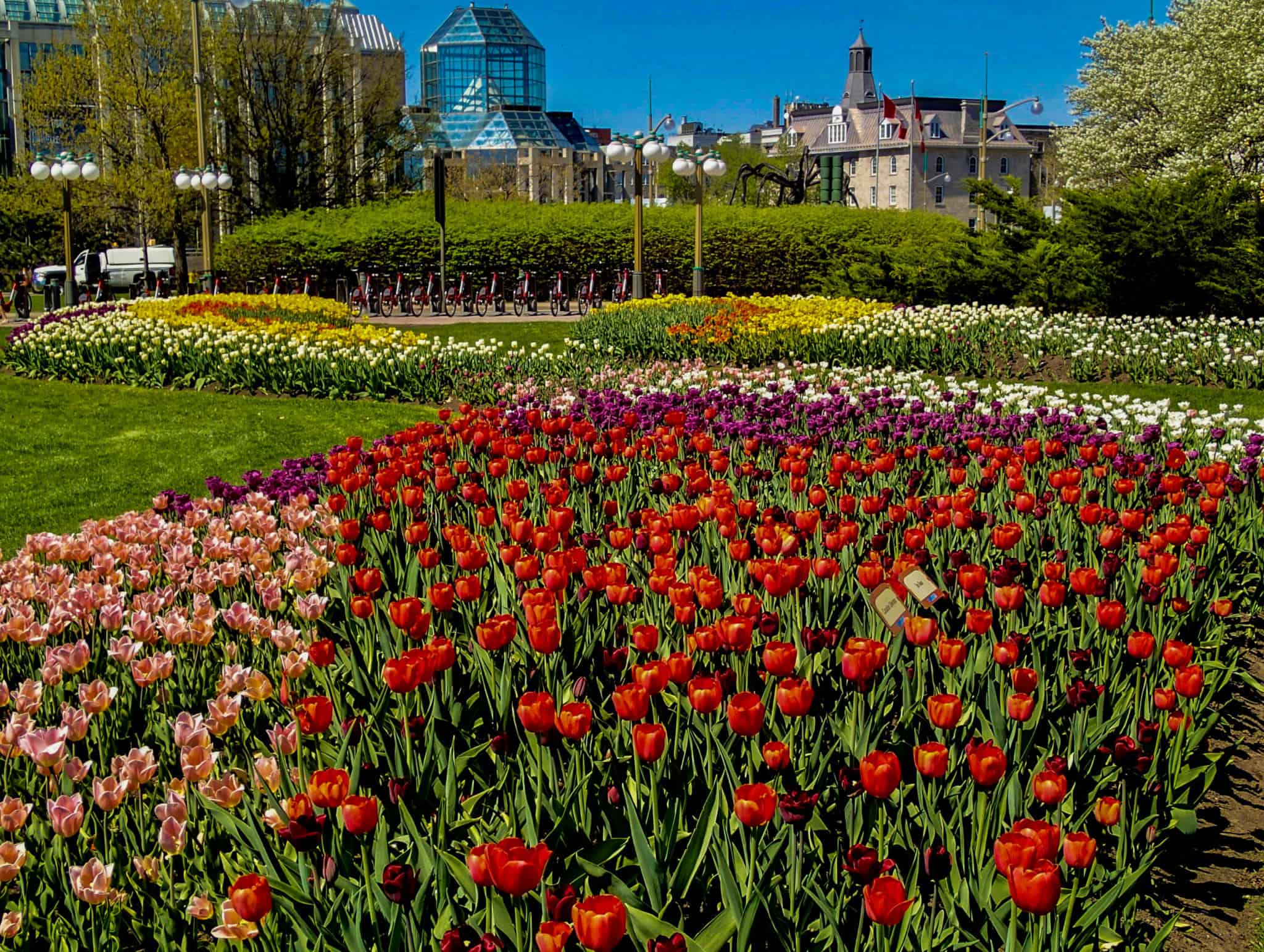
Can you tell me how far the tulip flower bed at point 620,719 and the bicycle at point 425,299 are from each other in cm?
2210

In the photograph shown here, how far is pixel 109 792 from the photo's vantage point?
2.66m

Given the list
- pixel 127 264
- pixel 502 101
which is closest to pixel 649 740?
pixel 127 264

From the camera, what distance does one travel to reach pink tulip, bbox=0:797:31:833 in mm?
2600

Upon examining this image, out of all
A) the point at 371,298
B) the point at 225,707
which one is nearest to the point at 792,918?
the point at 225,707

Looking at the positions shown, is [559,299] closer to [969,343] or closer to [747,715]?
[969,343]

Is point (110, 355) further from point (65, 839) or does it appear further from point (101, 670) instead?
point (65, 839)

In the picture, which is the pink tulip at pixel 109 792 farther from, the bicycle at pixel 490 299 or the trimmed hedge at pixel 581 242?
the trimmed hedge at pixel 581 242

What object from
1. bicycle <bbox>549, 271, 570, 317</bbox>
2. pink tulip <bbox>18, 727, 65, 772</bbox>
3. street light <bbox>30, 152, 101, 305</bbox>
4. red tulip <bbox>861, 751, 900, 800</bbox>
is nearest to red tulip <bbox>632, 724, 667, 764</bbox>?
red tulip <bbox>861, 751, 900, 800</bbox>

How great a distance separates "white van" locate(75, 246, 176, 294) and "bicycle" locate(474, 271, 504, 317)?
16568mm

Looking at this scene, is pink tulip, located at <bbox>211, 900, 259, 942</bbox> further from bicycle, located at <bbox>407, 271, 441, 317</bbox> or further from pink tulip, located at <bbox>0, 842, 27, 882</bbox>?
bicycle, located at <bbox>407, 271, 441, 317</bbox>

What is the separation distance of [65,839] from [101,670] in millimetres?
1110

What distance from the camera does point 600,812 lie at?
8.86ft

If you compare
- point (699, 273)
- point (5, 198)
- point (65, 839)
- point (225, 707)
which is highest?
point (5, 198)

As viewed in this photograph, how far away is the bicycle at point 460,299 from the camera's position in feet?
86.1
